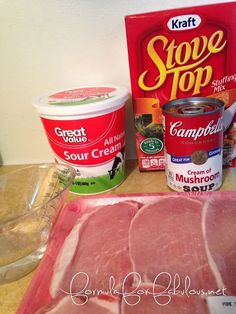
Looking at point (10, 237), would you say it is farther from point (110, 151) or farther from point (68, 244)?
point (110, 151)

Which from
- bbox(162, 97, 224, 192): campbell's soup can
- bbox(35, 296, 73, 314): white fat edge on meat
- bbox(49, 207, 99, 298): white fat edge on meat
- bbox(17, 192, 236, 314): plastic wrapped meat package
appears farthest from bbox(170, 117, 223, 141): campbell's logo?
bbox(35, 296, 73, 314): white fat edge on meat

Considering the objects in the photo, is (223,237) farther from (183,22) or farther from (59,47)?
(59,47)

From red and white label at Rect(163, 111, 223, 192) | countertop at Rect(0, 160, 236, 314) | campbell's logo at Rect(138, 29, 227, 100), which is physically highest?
campbell's logo at Rect(138, 29, 227, 100)

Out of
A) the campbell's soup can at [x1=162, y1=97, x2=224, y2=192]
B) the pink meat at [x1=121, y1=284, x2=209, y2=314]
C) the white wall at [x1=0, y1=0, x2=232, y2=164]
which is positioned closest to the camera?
the pink meat at [x1=121, y1=284, x2=209, y2=314]

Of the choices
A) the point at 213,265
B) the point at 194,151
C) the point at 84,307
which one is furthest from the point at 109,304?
the point at 194,151

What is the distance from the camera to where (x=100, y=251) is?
0.47m

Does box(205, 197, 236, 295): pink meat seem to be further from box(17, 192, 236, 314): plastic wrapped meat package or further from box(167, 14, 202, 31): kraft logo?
box(167, 14, 202, 31): kraft logo

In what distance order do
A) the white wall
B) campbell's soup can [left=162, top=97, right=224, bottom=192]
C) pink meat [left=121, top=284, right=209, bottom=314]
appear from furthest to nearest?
the white wall → campbell's soup can [left=162, top=97, right=224, bottom=192] → pink meat [left=121, top=284, right=209, bottom=314]

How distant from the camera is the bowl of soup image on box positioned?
579mm

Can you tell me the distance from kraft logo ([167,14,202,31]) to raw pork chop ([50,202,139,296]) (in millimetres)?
338

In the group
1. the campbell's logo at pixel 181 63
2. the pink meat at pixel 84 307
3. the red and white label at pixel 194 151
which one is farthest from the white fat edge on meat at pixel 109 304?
the campbell's logo at pixel 181 63

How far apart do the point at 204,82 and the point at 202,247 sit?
33 centimetres

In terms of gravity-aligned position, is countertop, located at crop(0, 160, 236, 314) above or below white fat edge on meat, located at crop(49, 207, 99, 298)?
below

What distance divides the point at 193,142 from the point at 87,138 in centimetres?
20
